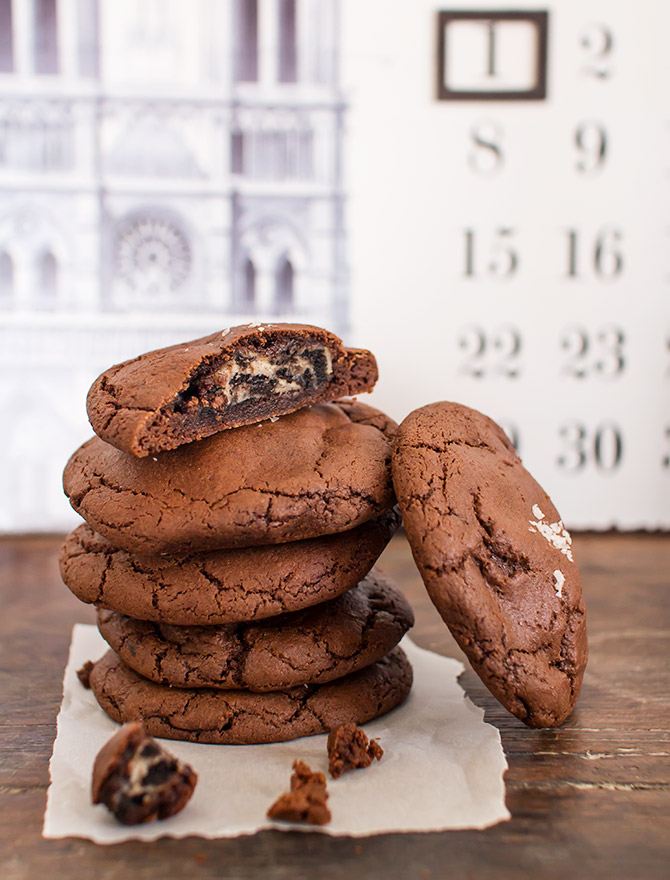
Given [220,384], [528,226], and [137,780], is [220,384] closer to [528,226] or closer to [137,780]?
[137,780]

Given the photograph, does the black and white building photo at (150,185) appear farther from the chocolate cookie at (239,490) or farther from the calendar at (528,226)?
the chocolate cookie at (239,490)

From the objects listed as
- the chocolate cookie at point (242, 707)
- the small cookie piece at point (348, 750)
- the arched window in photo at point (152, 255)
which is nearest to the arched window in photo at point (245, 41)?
the arched window in photo at point (152, 255)

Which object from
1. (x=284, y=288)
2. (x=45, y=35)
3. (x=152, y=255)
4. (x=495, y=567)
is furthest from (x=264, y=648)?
(x=45, y=35)

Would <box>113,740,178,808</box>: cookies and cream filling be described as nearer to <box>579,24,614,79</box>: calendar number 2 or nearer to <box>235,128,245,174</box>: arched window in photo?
<box>235,128,245,174</box>: arched window in photo

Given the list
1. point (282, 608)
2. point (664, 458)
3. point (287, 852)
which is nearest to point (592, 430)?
point (664, 458)

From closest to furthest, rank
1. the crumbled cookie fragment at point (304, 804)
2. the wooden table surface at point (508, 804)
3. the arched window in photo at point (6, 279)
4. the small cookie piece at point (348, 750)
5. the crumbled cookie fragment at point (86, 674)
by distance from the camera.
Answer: the wooden table surface at point (508, 804) → the crumbled cookie fragment at point (304, 804) → the small cookie piece at point (348, 750) → the crumbled cookie fragment at point (86, 674) → the arched window in photo at point (6, 279)
